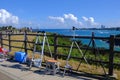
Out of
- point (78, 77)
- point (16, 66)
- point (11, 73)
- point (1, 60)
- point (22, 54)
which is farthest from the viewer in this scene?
point (1, 60)

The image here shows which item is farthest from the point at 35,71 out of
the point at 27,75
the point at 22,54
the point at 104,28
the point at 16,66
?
the point at 104,28

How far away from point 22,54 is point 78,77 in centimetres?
458

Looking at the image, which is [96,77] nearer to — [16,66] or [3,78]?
[3,78]

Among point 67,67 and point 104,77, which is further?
point 67,67

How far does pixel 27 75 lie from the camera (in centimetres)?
1045

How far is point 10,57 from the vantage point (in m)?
15.4

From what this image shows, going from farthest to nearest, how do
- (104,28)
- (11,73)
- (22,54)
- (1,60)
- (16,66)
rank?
(1,60) → (22,54) → (16,66) → (11,73) → (104,28)

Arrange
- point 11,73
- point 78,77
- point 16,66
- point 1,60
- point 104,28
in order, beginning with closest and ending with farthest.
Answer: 1. point 104,28
2. point 78,77
3. point 11,73
4. point 16,66
5. point 1,60

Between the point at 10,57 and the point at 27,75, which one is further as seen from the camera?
the point at 10,57

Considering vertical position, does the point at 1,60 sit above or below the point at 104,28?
below

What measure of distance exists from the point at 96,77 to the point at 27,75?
8.96 ft

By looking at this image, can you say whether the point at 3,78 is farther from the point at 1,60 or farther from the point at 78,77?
the point at 1,60

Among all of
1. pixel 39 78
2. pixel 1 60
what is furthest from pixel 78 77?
pixel 1 60

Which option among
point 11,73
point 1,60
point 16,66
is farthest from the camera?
point 1,60
